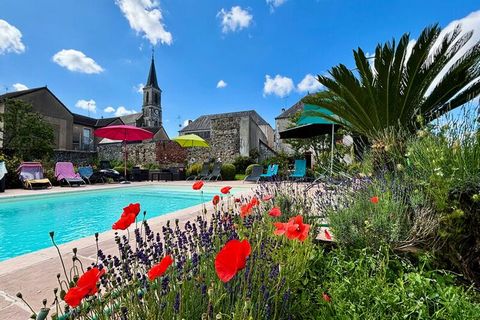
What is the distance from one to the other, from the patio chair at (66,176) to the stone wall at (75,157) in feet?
25.8

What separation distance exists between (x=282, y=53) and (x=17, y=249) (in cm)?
1469

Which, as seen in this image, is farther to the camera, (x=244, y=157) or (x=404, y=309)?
(x=244, y=157)

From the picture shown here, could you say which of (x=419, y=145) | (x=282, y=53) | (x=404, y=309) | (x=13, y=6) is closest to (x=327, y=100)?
(x=419, y=145)

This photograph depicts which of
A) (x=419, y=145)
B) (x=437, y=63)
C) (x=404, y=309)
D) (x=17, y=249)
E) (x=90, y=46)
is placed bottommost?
(x=17, y=249)

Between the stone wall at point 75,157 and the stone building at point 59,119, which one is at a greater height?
the stone building at point 59,119

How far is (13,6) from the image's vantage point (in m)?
11.2

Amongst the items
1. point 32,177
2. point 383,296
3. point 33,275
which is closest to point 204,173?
point 32,177

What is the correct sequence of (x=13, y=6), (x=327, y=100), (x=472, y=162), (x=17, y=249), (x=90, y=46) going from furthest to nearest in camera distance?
(x=90, y=46), (x=13, y=6), (x=327, y=100), (x=17, y=249), (x=472, y=162)

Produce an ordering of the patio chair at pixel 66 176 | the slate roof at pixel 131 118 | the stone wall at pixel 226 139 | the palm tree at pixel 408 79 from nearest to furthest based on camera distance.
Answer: the palm tree at pixel 408 79 < the patio chair at pixel 66 176 < the stone wall at pixel 226 139 < the slate roof at pixel 131 118

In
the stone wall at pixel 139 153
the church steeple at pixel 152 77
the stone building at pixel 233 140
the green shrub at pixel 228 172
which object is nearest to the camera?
the green shrub at pixel 228 172

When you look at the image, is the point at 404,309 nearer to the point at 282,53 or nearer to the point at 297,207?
the point at 297,207

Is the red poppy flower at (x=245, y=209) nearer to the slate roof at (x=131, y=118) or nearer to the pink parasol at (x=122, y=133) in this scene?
the pink parasol at (x=122, y=133)

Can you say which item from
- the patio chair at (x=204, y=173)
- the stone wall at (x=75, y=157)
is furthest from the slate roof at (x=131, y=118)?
the patio chair at (x=204, y=173)

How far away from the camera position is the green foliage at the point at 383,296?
1.27 meters
